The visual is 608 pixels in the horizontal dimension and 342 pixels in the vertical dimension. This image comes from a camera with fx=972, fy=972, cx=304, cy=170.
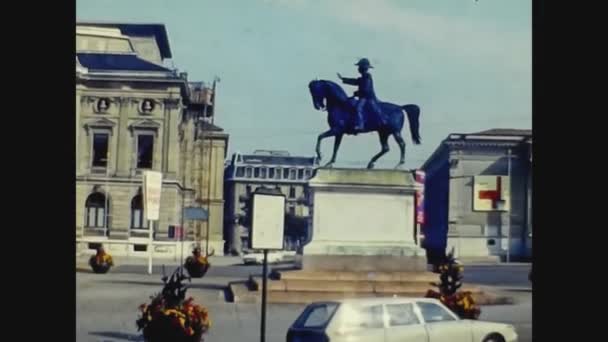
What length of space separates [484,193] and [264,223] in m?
1.85

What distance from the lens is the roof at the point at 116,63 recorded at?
5.91m

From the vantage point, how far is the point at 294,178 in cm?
603

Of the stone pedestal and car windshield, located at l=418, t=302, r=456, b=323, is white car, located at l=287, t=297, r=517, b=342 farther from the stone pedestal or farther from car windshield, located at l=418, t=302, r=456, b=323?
the stone pedestal

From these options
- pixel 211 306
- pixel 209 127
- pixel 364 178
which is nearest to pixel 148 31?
pixel 209 127

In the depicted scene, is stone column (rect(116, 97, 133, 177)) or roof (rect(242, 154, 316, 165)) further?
stone column (rect(116, 97, 133, 177))

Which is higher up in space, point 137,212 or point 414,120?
point 414,120

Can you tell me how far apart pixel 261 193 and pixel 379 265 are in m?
5.55

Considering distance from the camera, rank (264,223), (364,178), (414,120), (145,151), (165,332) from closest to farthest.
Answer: (264,223) → (165,332) → (414,120) → (145,151) → (364,178)

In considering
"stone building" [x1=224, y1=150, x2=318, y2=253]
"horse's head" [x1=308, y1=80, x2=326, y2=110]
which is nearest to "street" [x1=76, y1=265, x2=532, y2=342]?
"stone building" [x1=224, y1=150, x2=318, y2=253]

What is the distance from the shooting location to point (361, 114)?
26.7 feet

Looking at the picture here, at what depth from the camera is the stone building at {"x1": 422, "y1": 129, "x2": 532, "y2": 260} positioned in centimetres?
539

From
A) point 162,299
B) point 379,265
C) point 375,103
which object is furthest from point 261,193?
point 379,265

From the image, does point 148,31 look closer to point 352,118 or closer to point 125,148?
point 125,148
